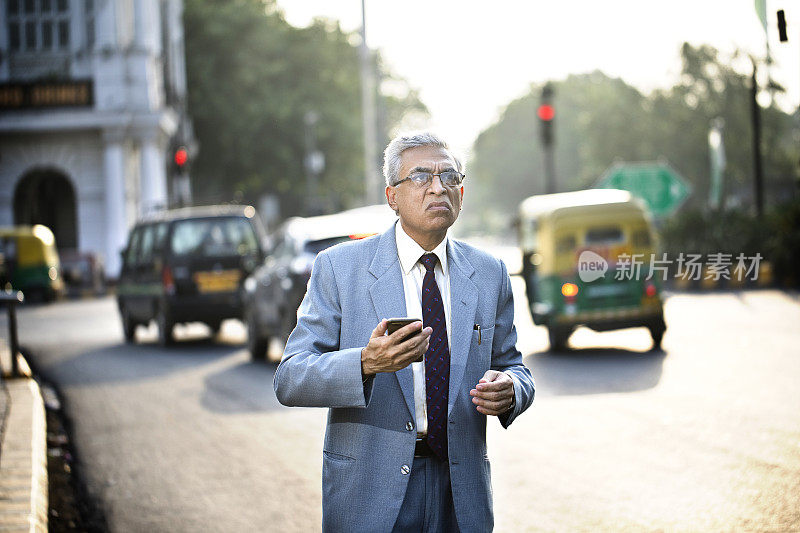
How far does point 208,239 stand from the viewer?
17.5 metres

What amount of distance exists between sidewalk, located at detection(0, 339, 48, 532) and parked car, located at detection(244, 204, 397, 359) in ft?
10.9

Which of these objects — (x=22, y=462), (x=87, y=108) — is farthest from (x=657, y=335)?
(x=87, y=108)

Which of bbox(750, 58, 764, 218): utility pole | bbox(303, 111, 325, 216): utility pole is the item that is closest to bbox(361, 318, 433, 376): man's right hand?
bbox(750, 58, 764, 218): utility pole

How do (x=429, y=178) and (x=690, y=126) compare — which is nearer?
(x=429, y=178)

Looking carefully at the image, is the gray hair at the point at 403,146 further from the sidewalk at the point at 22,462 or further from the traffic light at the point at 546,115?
the traffic light at the point at 546,115

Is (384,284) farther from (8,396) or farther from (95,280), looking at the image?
(95,280)

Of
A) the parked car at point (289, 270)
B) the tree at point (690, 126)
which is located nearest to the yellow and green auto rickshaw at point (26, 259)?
the parked car at point (289, 270)

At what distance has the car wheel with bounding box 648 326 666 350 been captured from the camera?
14547 millimetres

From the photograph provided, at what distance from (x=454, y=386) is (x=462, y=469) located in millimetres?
248

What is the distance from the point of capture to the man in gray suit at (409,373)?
353 cm

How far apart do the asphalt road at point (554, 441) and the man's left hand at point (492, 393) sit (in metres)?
2.79

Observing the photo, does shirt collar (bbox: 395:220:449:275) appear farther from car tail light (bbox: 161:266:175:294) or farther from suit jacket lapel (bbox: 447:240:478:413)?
car tail light (bbox: 161:266:175:294)

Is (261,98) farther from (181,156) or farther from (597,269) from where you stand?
(597,269)

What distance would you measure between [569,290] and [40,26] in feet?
103
